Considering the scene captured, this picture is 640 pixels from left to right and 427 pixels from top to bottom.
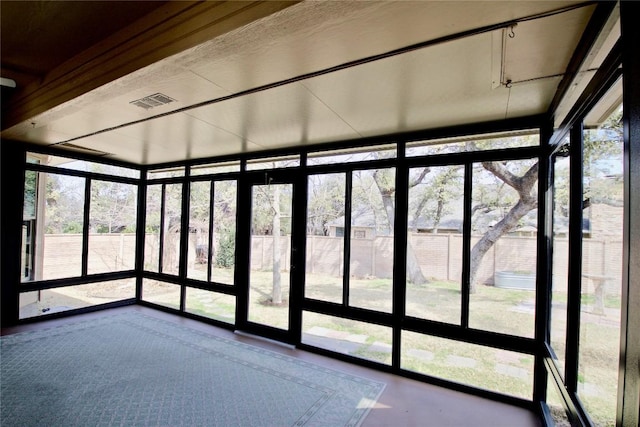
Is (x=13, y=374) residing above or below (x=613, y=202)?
below

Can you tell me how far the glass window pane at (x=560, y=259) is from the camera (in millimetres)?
2205

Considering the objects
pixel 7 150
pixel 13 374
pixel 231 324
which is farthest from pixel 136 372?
pixel 7 150

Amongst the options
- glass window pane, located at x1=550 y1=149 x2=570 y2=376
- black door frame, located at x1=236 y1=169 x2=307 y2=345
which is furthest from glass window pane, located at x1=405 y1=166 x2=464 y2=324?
black door frame, located at x1=236 y1=169 x2=307 y2=345

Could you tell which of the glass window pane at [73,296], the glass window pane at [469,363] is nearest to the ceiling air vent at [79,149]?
the glass window pane at [73,296]

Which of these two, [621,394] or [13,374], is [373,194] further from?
[13,374]

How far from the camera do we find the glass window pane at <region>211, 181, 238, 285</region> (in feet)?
Result: 16.3

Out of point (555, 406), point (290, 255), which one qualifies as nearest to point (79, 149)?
point (290, 255)

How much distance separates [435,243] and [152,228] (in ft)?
16.9

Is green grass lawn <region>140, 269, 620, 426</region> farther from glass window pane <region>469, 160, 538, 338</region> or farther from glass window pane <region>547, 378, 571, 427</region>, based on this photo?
glass window pane <region>547, 378, 571, 427</region>

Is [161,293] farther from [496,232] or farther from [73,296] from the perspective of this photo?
[496,232]

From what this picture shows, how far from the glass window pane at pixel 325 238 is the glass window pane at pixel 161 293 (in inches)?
109

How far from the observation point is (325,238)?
13.6 ft

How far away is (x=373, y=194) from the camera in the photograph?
3756 mm

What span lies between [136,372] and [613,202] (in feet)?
13.4
